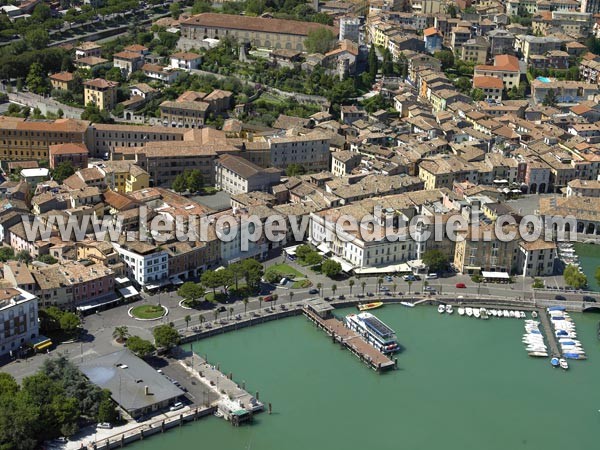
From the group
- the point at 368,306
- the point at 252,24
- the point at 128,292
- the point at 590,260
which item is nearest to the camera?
the point at 128,292

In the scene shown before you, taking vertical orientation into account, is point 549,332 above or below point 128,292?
below

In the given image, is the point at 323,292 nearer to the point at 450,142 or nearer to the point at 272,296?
the point at 272,296

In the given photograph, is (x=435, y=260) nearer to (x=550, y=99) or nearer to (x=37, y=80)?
(x=550, y=99)

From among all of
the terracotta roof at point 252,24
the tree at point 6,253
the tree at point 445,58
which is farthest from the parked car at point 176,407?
the tree at point 445,58

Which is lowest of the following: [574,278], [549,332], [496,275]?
[549,332]

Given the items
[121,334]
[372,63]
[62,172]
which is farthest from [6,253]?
[372,63]

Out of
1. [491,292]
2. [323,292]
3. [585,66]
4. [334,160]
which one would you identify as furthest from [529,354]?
[585,66]

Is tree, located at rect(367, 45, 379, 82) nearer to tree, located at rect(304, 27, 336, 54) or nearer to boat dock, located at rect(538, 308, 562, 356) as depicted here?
tree, located at rect(304, 27, 336, 54)
